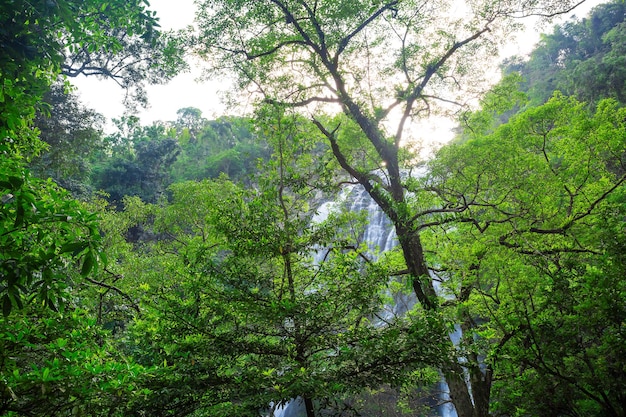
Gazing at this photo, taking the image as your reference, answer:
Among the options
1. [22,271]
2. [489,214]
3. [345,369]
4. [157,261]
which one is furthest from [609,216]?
[157,261]

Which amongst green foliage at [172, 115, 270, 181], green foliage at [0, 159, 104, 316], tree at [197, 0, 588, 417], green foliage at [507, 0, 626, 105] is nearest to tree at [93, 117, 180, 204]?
green foliage at [172, 115, 270, 181]

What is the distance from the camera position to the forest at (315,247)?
231cm

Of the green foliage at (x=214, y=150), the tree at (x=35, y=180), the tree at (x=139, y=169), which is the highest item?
the green foliage at (x=214, y=150)

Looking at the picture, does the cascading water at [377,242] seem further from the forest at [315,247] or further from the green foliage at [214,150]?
the green foliage at [214,150]

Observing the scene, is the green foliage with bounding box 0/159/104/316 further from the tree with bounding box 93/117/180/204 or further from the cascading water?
the tree with bounding box 93/117/180/204

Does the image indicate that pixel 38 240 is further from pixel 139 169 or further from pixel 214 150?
pixel 214 150

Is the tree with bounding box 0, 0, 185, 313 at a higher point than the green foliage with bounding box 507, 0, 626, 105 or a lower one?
lower

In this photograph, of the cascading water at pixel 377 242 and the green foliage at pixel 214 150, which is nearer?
the cascading water at pixel 377 242

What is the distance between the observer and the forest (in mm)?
2311

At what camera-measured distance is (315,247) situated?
500cm

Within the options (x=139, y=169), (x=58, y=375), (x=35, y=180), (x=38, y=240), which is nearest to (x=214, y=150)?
(x=139, y=169)

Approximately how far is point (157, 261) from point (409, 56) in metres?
10.9

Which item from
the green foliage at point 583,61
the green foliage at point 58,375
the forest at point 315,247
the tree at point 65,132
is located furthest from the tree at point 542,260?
the green foliage at point 583,61

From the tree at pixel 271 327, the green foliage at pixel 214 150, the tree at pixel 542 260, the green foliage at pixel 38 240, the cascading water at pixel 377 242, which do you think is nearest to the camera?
the green foliage at pixel 38 240
